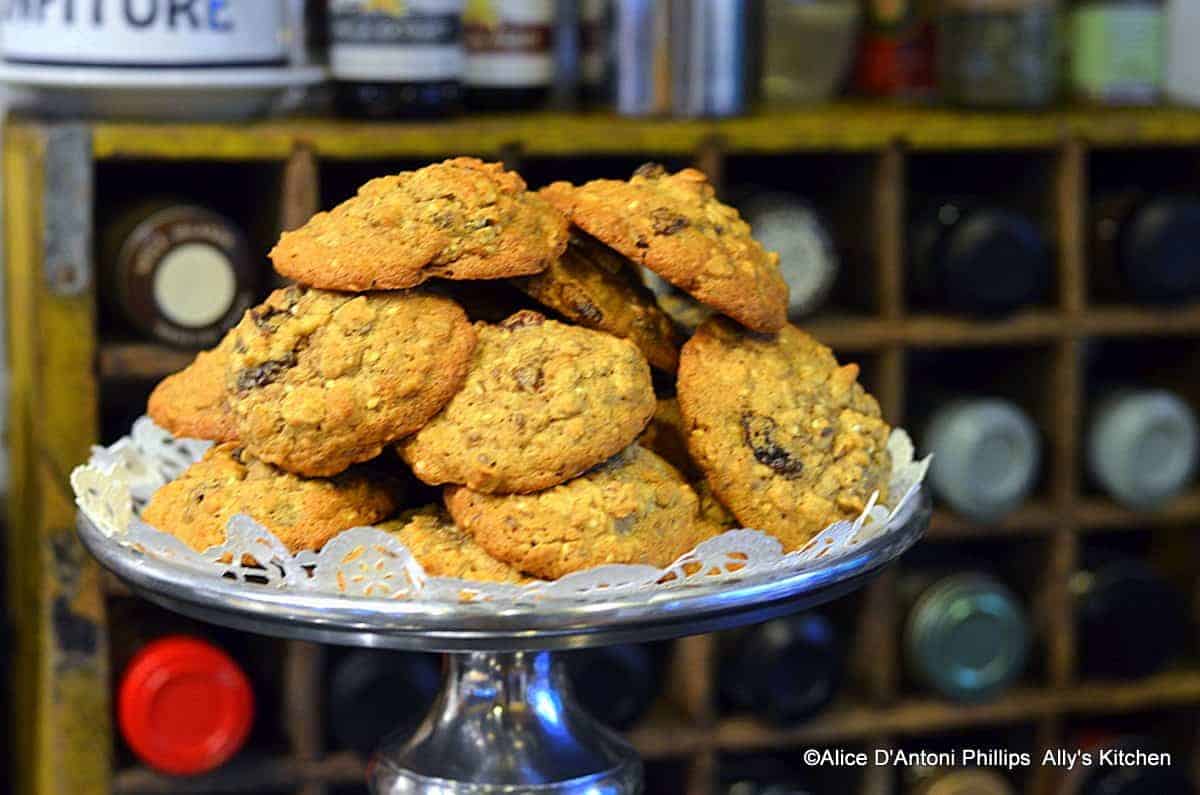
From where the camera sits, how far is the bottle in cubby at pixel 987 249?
1328mm

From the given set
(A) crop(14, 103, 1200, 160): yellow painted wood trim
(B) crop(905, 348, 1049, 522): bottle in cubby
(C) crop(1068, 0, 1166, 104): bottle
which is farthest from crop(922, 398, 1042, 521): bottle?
(C) crop(1068, 0, 1166, 104): bottle

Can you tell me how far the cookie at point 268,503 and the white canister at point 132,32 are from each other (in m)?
0.58

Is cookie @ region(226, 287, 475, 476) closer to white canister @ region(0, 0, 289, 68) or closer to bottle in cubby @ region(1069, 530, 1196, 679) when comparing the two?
white canister @ region(0, 0, 289, 68)

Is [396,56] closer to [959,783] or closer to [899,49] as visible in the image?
[899,49]

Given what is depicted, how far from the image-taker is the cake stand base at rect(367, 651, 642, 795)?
671mm

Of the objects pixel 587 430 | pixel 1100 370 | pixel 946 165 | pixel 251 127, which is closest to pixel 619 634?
pixel 587 430

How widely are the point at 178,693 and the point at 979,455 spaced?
28.3 inches

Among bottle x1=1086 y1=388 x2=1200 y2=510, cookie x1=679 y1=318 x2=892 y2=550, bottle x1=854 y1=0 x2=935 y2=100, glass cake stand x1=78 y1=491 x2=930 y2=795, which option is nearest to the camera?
glass cake stand x1=78 y1=491 x2=930 y2=795

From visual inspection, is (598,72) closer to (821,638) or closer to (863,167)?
(863,167)

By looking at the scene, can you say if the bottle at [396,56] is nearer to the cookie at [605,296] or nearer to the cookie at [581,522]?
the cookie at [605,296]

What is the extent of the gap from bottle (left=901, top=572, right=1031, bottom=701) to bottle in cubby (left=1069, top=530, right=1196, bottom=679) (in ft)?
0.23

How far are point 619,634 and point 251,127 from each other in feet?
2.48

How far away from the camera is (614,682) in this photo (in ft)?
4.20

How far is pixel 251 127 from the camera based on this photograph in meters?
1.21
